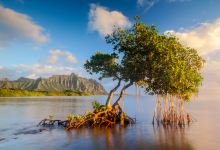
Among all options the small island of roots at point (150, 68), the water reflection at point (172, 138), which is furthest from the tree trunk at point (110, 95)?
the water reflection at point (172, 138)

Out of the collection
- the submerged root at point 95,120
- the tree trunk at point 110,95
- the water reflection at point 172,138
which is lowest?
the water reflection at point 172,138

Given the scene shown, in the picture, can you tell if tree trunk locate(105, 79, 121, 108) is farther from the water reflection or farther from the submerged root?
the water reflection

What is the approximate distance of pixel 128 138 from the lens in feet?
93.6

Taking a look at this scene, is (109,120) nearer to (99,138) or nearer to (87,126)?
(87,126)

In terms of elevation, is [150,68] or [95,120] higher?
[150,68]

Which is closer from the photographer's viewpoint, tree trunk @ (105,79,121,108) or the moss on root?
the moss on root

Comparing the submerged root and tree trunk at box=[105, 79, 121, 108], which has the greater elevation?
tree trunk at box=[105, 79, 121, 108]

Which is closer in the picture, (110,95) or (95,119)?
(95,119)

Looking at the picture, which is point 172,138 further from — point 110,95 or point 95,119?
point 110,95

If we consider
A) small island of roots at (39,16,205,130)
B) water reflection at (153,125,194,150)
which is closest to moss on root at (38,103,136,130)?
small island of roots at (39,16,205,130)

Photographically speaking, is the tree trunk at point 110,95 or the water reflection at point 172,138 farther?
the tree trunk at point 110,95

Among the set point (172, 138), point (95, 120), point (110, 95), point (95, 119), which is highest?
point (110, 95)

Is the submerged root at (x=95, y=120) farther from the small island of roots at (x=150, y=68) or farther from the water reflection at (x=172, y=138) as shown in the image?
the water reflection at (x=172, y=138)

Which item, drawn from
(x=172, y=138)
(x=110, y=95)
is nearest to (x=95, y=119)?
(x=110, y=95)
